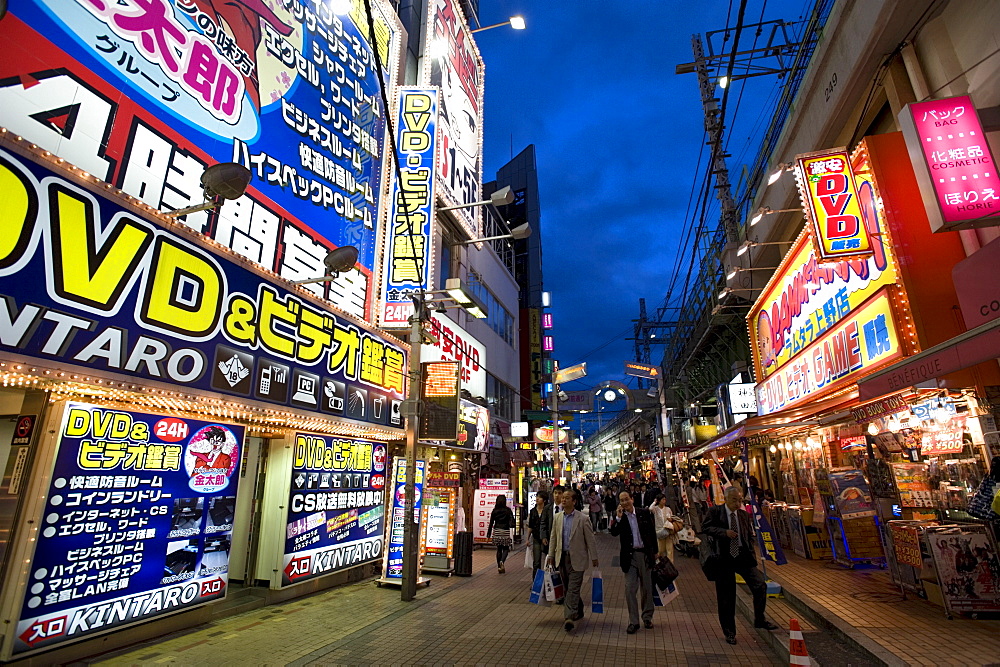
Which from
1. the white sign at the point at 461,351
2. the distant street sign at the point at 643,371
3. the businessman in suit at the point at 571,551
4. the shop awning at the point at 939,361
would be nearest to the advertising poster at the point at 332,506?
the white sign at the point at 461,351

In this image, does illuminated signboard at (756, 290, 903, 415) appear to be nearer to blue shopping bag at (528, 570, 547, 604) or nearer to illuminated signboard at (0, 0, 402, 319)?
blue shopping bag at (528, 570, 547, 604)

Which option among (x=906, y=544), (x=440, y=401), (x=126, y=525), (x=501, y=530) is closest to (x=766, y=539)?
(x=906, y=544)

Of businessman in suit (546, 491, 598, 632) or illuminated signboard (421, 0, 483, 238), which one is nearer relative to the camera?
businessman in suit (546, 491, 598, 632)

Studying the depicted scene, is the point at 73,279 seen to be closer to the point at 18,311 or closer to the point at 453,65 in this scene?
the point at 18,311

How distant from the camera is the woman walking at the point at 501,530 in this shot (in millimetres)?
12578

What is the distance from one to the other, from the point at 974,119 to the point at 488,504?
48.4 feet

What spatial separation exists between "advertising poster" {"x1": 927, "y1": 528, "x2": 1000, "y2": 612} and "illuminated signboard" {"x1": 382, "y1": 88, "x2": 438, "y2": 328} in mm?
10350

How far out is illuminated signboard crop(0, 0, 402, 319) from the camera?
6461 mm

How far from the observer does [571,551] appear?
7535 millimetres

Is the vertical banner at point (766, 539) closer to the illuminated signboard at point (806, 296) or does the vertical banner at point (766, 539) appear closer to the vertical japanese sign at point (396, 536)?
the illuminated signboard at point (806, 296)

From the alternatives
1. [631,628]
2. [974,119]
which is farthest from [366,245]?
[974,119]

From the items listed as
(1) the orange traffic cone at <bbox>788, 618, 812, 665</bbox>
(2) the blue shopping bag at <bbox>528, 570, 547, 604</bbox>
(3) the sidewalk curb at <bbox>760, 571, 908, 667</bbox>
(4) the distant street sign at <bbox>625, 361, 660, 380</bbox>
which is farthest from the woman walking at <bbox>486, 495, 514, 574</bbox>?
(4) the distant street sign at <bbox>625, 361, 660, 380</bbox>

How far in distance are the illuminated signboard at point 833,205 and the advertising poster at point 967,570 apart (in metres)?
4.73

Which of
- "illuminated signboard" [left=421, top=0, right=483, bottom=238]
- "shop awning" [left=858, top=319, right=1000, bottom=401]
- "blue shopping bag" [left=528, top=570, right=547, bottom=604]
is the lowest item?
"blue shopping bag" [left=528, top=570, right=547, bottom=604]
